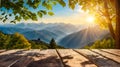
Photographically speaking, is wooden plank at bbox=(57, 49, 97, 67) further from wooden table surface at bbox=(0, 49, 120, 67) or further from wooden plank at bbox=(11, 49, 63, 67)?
wooden plank at bbox=(11, 49, 63, 67)

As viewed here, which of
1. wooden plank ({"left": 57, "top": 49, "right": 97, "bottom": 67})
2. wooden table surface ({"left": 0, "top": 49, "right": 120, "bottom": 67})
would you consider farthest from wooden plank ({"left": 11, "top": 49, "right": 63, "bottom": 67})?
wooden plank ({"left": 57, "top": 49, "right": 97, "bottom": 67})

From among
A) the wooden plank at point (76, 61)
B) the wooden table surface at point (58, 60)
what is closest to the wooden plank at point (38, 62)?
the wooden table surface at point (58, 60)

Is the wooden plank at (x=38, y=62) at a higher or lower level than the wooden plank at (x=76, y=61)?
higher

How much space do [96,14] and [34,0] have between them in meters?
9.71

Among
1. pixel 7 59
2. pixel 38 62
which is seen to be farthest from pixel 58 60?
pixel 7 59

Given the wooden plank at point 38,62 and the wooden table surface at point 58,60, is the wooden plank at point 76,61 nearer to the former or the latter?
the wooden table surface at point 58,60

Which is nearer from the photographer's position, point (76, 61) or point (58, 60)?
point (76, 61)

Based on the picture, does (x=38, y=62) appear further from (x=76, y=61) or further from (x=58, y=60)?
(x=76, y=61)

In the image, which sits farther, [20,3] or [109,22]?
[109,22]

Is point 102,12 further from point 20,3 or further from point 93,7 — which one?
point 20,3

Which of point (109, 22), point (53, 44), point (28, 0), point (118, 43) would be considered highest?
point (28, 0)

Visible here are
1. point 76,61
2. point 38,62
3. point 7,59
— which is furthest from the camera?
point 7,59

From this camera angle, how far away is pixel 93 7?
18812 mm

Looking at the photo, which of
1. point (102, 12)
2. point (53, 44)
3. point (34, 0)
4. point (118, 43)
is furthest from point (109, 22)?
point (53, 44)
